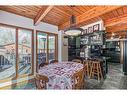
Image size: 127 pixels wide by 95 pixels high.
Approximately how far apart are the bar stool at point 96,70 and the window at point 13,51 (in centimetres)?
222

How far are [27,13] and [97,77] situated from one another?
3180 millimetres

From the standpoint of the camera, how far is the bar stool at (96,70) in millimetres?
4656

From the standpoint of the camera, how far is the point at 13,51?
400cm

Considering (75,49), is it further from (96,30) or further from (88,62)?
(88,62)

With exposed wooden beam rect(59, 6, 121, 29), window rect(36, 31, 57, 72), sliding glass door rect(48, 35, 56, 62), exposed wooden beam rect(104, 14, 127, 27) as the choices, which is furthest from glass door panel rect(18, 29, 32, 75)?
exposed wooden beam rect(104, 14, 127, 27)

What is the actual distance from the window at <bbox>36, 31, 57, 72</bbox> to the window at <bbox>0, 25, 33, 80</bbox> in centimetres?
52

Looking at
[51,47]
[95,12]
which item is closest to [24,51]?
[51,47]

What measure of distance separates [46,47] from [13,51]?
5.32 ft

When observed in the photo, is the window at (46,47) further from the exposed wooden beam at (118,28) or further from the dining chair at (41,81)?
the exposed wooden beam at (118,28)

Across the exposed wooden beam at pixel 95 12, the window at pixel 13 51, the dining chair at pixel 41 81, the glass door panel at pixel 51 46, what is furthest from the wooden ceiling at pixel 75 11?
the dining chair at pixel 41 81

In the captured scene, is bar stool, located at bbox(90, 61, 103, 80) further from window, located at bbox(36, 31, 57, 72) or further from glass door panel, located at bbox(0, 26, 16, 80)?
glass door panel, located at bbox(0, 26, 16, 80)

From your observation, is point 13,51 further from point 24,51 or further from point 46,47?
point 46,47

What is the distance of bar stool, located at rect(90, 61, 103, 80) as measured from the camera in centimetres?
466

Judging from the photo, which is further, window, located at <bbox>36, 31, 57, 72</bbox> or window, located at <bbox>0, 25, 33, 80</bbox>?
window, located at <bbox>36, 31, 57, 72</bbox>
